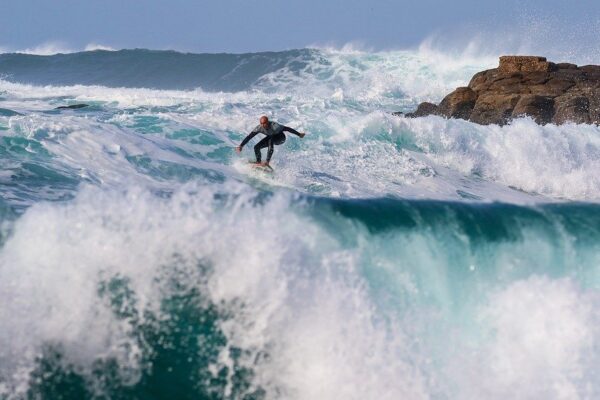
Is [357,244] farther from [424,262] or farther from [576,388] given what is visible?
[576,388]

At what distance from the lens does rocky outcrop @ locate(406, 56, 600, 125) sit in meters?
19.5

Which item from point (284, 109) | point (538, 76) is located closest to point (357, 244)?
point (284, 109)

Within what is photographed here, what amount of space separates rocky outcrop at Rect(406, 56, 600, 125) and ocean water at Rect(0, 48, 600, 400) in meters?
8.56

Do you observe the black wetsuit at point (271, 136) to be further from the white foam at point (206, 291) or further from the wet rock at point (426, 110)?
the wet rock at point (426, 110)

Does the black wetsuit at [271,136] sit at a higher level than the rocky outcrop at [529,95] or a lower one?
lower

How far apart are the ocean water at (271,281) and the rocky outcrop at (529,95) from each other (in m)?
8.56

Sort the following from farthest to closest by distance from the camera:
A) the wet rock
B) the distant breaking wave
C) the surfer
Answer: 1. the distant breaking wave
2. the wet rock
3. the surfer

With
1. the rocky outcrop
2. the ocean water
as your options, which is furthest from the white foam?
the rocky outcrop

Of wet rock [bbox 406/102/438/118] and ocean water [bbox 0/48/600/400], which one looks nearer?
ocean water [bbox 0/48/600/400]

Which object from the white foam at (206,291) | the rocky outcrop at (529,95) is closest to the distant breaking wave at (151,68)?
the rocky outcrop at (529,95)

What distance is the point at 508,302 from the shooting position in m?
7.20

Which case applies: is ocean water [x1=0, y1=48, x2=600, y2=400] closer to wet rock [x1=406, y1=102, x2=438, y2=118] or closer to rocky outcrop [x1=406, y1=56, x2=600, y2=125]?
rocky outcrop [x1=406, y1=56, x2=600, y2=125]

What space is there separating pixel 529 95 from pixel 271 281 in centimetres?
1634

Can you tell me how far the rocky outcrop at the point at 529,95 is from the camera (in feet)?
63.9
